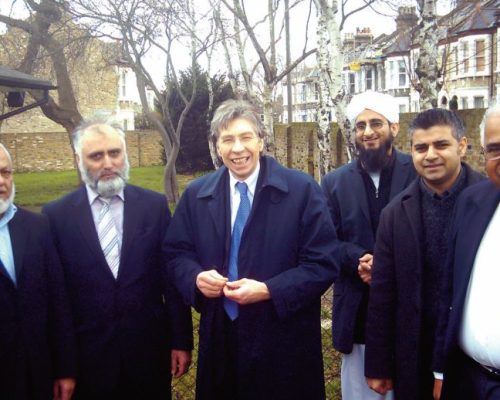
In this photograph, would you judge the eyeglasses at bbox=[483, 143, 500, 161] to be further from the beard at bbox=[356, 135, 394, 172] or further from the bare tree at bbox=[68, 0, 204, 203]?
the bare tree at bbox=[68, 0, 204, 203]

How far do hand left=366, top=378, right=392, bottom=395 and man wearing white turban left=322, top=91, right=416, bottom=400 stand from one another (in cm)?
27

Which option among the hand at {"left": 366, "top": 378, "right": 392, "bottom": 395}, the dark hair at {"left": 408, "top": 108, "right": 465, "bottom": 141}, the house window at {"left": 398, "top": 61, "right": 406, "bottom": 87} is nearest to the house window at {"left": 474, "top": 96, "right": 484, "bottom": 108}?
the house window at {"left": 398, "top": 61, "right": 406, "bottom": 87}

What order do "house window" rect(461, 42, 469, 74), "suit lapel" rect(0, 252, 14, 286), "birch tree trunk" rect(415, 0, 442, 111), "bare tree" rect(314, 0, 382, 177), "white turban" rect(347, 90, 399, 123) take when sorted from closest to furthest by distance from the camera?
1. "suit lapel" rect(0, 252, 14, 286)
2. "white turban" rect(347, 90, 399, 123)
3. "birch tree trunk" rect(415, 0, 442, 111)
4. "bare tree" rect(314, 0, 382, 177)
5. "house window" rect(461, 42, 469, 74)

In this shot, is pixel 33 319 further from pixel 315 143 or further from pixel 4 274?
pixel 315 143

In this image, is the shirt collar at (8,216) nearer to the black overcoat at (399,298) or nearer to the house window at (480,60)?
the black overcoat at (399,298)

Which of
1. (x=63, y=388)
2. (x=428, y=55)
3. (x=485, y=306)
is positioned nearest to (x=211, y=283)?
(x=63, y=388)

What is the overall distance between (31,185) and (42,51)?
313 inches

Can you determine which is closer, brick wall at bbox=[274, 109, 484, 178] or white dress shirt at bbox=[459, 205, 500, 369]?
white dress shirt at bbox=[459, 205, 500, 369]

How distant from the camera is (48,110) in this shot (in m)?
17.2

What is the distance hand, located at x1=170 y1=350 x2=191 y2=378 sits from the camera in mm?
3363

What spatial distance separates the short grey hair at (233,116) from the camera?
3.13 m

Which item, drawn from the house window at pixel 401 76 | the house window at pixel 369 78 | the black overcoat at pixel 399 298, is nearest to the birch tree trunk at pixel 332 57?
the black overcoat at pixel 399 298

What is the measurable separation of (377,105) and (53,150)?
1217 inches

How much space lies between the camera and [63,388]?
3002mm
